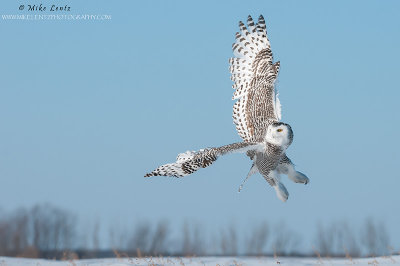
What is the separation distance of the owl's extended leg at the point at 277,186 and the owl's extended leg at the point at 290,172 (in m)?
0.18

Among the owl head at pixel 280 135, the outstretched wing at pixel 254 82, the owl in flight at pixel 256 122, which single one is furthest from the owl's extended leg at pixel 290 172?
the owl head at pixel 280 135

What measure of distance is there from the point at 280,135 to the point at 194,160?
1.47 m

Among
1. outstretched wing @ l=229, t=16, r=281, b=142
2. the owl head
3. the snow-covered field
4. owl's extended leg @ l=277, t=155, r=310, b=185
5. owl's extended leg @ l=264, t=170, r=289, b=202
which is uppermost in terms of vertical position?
outstretched wing @ l=229, t=16, r=281, b=142

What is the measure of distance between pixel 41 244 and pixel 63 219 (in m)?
1.82

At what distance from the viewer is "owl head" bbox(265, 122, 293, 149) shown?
11.3 metres

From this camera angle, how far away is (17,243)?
3472cm

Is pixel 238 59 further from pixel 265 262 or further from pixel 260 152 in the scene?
pixel 265 262

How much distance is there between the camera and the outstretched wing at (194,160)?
11.2 metres

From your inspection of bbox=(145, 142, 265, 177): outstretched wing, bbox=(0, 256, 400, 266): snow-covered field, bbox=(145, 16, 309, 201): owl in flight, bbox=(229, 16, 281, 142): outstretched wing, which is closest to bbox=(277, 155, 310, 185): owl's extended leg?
bbox=(145, 16, 309, 201): owl in flight

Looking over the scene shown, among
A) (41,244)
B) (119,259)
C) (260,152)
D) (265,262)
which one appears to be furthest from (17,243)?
(260,152)

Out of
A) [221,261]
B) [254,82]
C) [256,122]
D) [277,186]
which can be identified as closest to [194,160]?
[277,186]

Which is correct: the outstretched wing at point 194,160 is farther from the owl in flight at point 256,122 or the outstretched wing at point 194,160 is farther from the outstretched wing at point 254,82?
the outstretched wing at point 254,82

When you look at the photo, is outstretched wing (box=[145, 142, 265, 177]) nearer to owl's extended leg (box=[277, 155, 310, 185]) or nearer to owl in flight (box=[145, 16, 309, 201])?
owl in flight (box=[145, 16, 309, 201])

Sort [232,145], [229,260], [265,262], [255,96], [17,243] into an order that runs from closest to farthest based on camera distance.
Result: [232,145], [255,96], [265,262], [229,260], [17,243]
